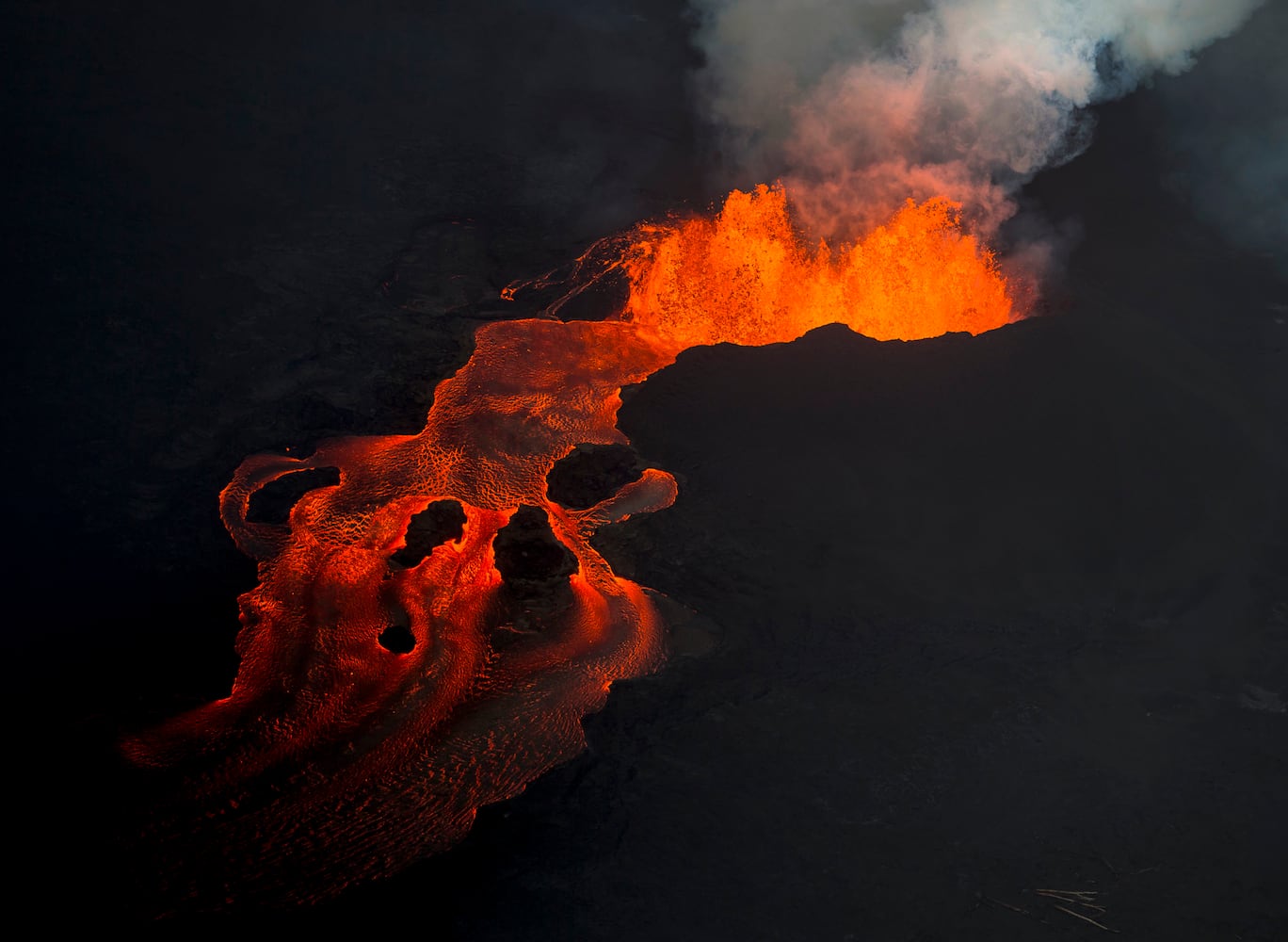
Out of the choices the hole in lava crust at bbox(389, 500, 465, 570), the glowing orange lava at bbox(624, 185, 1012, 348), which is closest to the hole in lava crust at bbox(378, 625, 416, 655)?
the hole in lava crust at bbox(389, 500, 465, 570)

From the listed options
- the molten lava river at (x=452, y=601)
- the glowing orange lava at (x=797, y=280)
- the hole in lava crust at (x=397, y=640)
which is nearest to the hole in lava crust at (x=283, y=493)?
the molten lava river at (x=452, y=601)

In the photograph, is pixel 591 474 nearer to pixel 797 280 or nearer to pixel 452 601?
pixel 452 601

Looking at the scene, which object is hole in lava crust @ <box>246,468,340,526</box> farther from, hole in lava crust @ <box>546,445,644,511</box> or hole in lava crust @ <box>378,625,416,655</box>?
hole in lava crust @ <box>546,445,644,511</box>

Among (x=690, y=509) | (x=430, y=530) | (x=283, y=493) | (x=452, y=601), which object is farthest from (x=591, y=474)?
(x=283, y=493)

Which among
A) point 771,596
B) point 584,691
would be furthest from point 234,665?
point 771,596

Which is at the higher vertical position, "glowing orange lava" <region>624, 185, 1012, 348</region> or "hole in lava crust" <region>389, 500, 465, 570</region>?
"glowing orange lava" <region>624, 185, 1012, 348</region>

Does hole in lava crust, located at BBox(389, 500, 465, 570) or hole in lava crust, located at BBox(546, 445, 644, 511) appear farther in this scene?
hole in lava crust, located at BBox(546, 445, 644, 511)

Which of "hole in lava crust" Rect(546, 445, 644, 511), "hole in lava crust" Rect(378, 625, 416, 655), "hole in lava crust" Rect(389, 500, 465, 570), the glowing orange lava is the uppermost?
the glowing orange lava

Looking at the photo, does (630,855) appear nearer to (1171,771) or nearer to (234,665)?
(234,665)

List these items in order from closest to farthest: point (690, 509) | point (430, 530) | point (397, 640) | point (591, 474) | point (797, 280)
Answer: point (397, 640) → point (430, 530) → point (690, 509) → point (591, 474) → point (797, 280)
